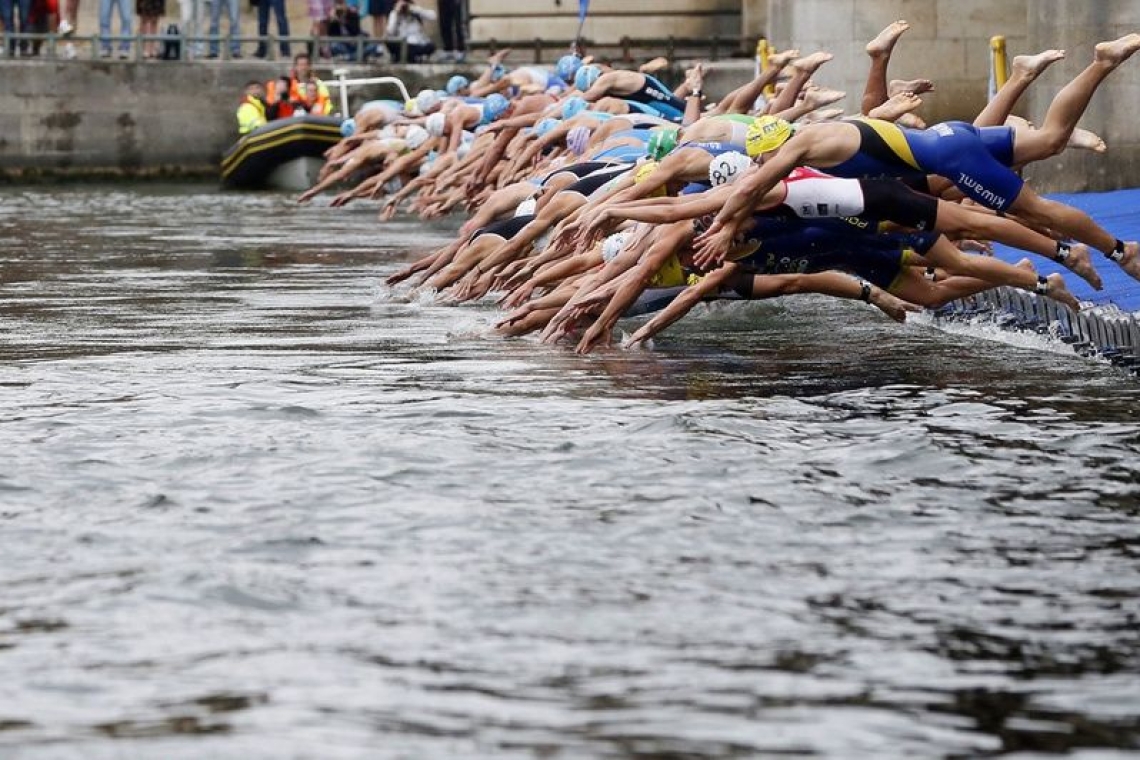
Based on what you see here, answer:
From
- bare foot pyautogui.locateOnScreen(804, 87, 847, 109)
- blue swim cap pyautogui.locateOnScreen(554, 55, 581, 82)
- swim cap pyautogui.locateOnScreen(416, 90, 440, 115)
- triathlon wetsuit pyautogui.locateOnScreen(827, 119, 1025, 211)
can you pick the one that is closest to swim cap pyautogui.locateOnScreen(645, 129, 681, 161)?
bare foot pyautogui.locateOnScreen(804, 87, 847, 109)

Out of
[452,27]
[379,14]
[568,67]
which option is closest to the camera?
[568,67]

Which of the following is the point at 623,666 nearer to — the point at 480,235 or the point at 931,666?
the point at 931,666

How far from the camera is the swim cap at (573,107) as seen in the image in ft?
70.0

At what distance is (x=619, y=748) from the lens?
236 inches

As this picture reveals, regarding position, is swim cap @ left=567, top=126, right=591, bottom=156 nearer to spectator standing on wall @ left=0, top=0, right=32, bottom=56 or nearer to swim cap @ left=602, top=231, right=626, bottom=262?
swim cap @ left=602, top=231, right=626, bottom=262

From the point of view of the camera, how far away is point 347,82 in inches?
1435

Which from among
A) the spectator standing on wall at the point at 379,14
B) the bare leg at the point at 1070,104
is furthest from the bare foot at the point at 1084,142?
the spectator standing on wall at the point at 379,14

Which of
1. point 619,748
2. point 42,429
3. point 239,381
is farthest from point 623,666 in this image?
point 239,381

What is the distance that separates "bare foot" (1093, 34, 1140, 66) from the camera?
12500mm

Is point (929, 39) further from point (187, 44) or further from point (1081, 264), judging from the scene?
point (1081, 264)

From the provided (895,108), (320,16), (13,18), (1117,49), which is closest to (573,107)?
(895,108)

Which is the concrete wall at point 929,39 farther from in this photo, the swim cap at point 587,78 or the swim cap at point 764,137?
the swim cap at point 764,137

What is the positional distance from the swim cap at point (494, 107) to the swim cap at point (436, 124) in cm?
128

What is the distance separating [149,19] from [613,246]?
79.7 feet
